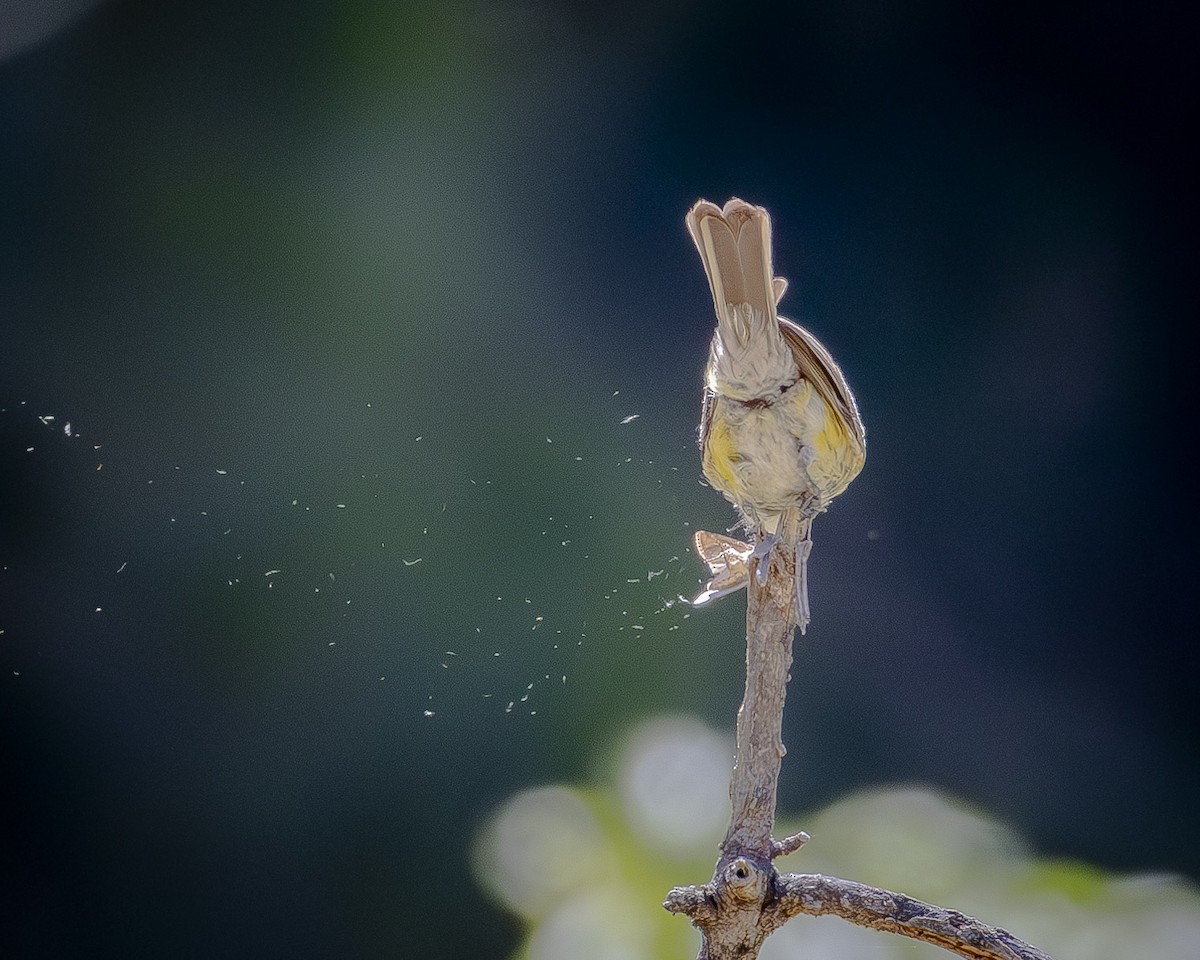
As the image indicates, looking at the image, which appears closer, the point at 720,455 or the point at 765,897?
the point at 765,897

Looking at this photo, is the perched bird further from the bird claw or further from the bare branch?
the bare branch

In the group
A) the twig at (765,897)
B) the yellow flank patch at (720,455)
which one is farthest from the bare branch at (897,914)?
the yellow flank patch at (720,455)

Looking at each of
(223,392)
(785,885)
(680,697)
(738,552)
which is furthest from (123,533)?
(785,885)

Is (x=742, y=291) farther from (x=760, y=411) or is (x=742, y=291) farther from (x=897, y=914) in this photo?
(x=897, y=914)

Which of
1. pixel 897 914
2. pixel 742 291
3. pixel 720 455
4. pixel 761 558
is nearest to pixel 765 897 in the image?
pixel 897 914

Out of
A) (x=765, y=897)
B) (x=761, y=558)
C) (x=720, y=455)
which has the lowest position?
(x=765, y=897)

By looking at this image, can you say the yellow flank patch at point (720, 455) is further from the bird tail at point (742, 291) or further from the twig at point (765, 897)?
the twig at point (765, 897)
